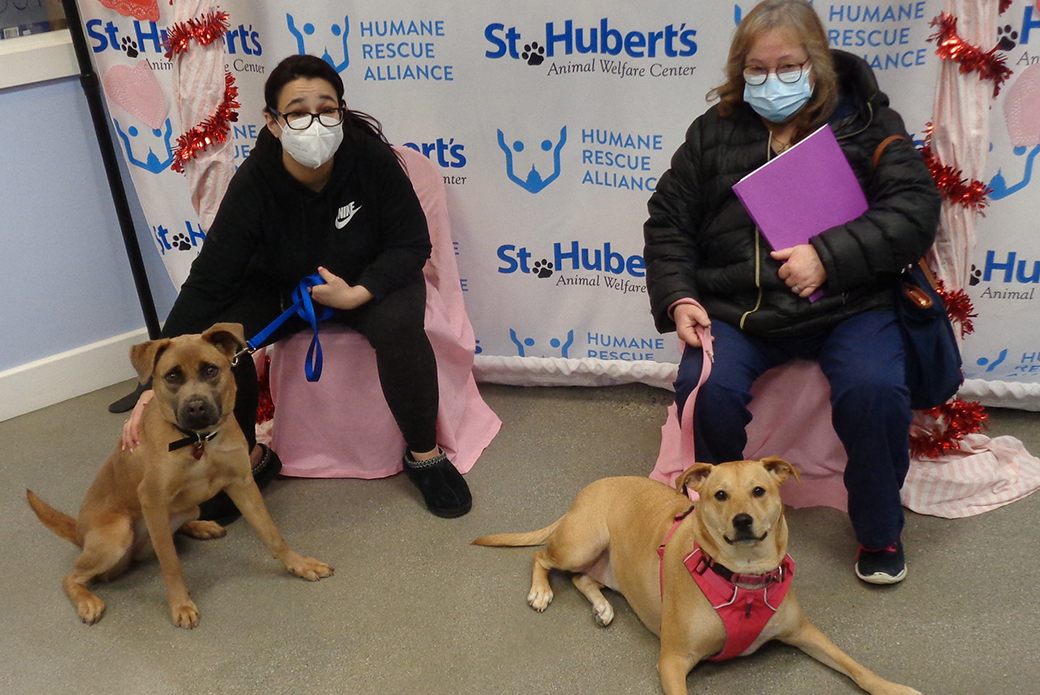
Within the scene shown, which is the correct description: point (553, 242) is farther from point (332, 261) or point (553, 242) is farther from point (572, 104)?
point (332, 261)

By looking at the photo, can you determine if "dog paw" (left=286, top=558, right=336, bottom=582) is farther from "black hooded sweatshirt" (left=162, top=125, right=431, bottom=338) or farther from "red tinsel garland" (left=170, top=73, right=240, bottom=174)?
"red tinsel garland" (left=170, top=73, right=240, bottom=174)

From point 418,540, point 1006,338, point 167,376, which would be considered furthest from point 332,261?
point 1006,338

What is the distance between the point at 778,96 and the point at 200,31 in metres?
1.71

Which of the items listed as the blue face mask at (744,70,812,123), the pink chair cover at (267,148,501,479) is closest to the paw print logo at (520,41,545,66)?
the pink chair cover at (267,148,501,479)

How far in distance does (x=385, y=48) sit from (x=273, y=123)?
0.71 metres

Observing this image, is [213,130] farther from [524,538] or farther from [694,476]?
[694,476]

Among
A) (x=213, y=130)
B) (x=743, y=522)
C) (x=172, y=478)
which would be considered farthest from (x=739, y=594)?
(x=213, y=130)

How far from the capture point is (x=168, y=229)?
3363 mm

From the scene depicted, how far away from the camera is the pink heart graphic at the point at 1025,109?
247 cm

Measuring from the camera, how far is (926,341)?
7.03 feet

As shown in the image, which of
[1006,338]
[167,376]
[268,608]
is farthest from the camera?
[1006,338]

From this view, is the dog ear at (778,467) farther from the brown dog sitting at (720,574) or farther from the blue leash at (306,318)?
the blue leash at (306,318)

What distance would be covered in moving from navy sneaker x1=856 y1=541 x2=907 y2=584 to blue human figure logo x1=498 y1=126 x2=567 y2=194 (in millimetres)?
1537

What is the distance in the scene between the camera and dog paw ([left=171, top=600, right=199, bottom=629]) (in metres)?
2.20
